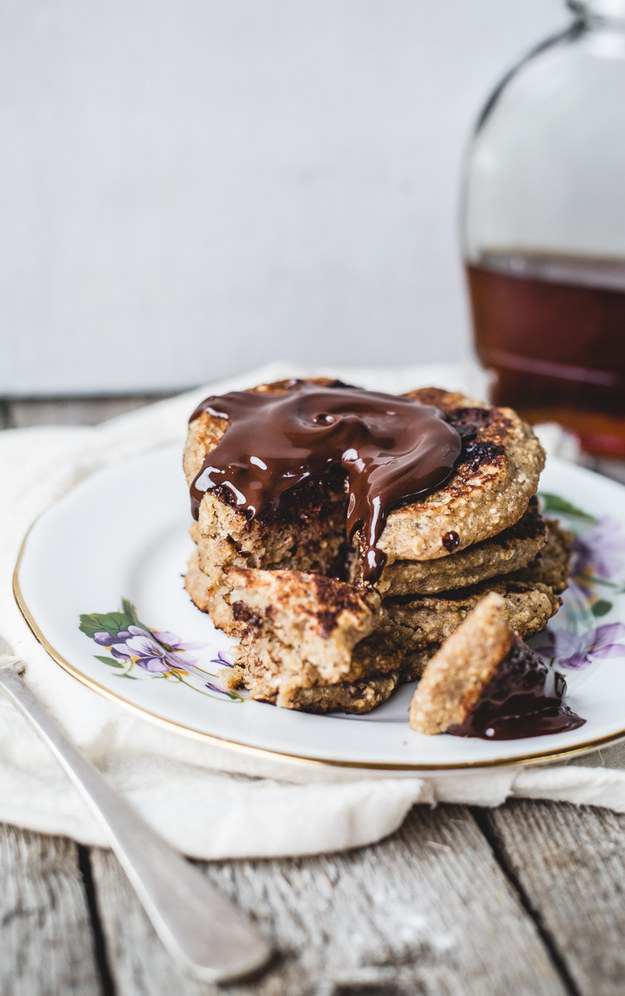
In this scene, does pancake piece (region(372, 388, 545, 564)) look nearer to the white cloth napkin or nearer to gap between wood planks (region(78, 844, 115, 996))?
the white cloth napkin

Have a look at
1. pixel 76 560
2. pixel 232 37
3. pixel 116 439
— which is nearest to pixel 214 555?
pixel 76 560

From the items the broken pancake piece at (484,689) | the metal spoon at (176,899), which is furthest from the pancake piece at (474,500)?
the metal spoon at (176,899)

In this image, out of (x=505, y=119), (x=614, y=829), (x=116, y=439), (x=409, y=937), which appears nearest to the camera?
(x=409, y=937)

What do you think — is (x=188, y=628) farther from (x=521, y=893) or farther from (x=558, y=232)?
(x=558, y=232)

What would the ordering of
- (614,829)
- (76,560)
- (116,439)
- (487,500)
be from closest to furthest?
1. (614,829)
2. (487,500)
3. (76,560)
4. (116,439)

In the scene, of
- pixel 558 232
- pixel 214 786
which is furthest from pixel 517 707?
pixel 558 232

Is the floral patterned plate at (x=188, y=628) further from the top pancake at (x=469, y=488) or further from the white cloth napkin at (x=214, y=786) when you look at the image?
the top pancake at (x=469, y=488)

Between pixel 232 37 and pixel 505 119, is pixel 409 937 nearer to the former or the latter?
pixel 505 119
